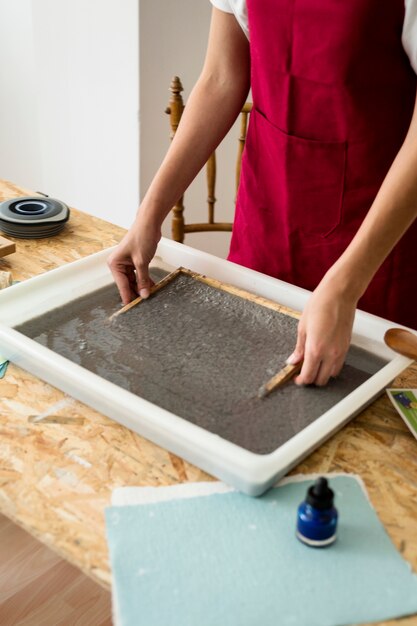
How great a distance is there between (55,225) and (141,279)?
39 centimetres

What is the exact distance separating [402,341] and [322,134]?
1.45 ft

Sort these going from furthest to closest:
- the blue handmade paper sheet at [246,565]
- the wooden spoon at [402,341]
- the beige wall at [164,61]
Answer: the beige wall at [164,61]
the wooden spoon at [402,341]
the blue handmade paper sheet at [246,565]

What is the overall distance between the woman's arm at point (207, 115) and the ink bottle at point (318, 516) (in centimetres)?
66

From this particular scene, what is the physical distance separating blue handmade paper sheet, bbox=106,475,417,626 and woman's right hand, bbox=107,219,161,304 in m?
0.48

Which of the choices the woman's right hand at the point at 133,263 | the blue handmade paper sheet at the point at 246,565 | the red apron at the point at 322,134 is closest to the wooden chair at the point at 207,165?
the red apron at the point at 322,134

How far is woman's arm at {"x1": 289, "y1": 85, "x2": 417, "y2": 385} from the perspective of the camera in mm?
991

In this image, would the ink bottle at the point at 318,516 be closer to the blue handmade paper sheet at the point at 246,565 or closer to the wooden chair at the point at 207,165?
the blue handmade paper sheet at the point at 246,565

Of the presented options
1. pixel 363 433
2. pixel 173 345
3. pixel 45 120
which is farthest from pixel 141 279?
pixel 45 120

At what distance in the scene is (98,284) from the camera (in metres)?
1.31

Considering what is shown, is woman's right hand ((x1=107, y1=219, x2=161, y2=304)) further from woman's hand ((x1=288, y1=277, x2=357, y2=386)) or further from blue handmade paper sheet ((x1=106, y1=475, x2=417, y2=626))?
blue handmade paper sheet ((x1=106, y1=475, x2=417, y2=626))

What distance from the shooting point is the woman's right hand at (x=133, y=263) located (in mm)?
1266

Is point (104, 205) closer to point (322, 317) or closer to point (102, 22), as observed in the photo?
point (102, 22)

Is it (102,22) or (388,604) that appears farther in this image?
(102,22)

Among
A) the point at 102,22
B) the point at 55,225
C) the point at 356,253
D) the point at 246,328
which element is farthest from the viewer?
the point at 102,22
